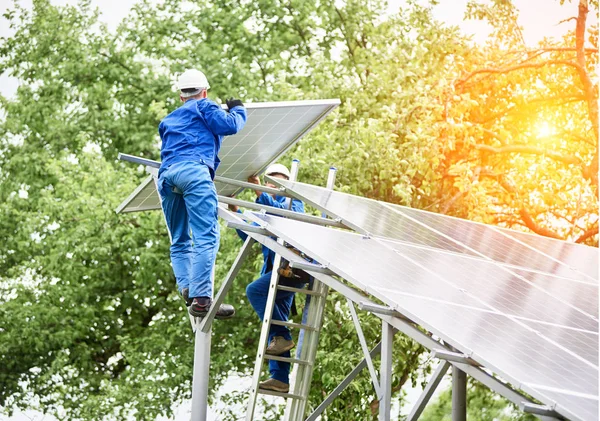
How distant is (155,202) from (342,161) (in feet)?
20.9

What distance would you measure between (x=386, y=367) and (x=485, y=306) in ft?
2.46

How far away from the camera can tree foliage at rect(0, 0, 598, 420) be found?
16.5m

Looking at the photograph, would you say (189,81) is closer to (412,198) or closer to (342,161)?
(342,161)

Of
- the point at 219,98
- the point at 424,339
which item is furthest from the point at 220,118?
the point at 219,98

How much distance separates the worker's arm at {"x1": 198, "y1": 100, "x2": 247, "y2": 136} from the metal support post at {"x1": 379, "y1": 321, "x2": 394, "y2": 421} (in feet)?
6.95

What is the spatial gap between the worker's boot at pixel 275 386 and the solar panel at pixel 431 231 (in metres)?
1.58

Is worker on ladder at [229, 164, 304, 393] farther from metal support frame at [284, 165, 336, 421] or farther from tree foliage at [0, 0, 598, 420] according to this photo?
tree foliage at [0, 0, 598, 420]

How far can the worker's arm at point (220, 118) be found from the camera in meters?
7.59

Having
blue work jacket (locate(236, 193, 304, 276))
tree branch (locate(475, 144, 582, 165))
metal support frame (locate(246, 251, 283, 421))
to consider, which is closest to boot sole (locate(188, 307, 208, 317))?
metal support frame (locate(246, 251, 283, 421))

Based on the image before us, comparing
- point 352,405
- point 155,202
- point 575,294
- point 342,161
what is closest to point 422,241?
point 575,294

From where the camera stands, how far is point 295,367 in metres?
9.03

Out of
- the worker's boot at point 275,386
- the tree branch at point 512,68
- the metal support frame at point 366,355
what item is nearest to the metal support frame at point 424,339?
the metal support frame at point 366,355

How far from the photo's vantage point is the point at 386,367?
630cm

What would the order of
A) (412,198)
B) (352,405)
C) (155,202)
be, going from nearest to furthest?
(155,202) → (352,405) → (412,198)
